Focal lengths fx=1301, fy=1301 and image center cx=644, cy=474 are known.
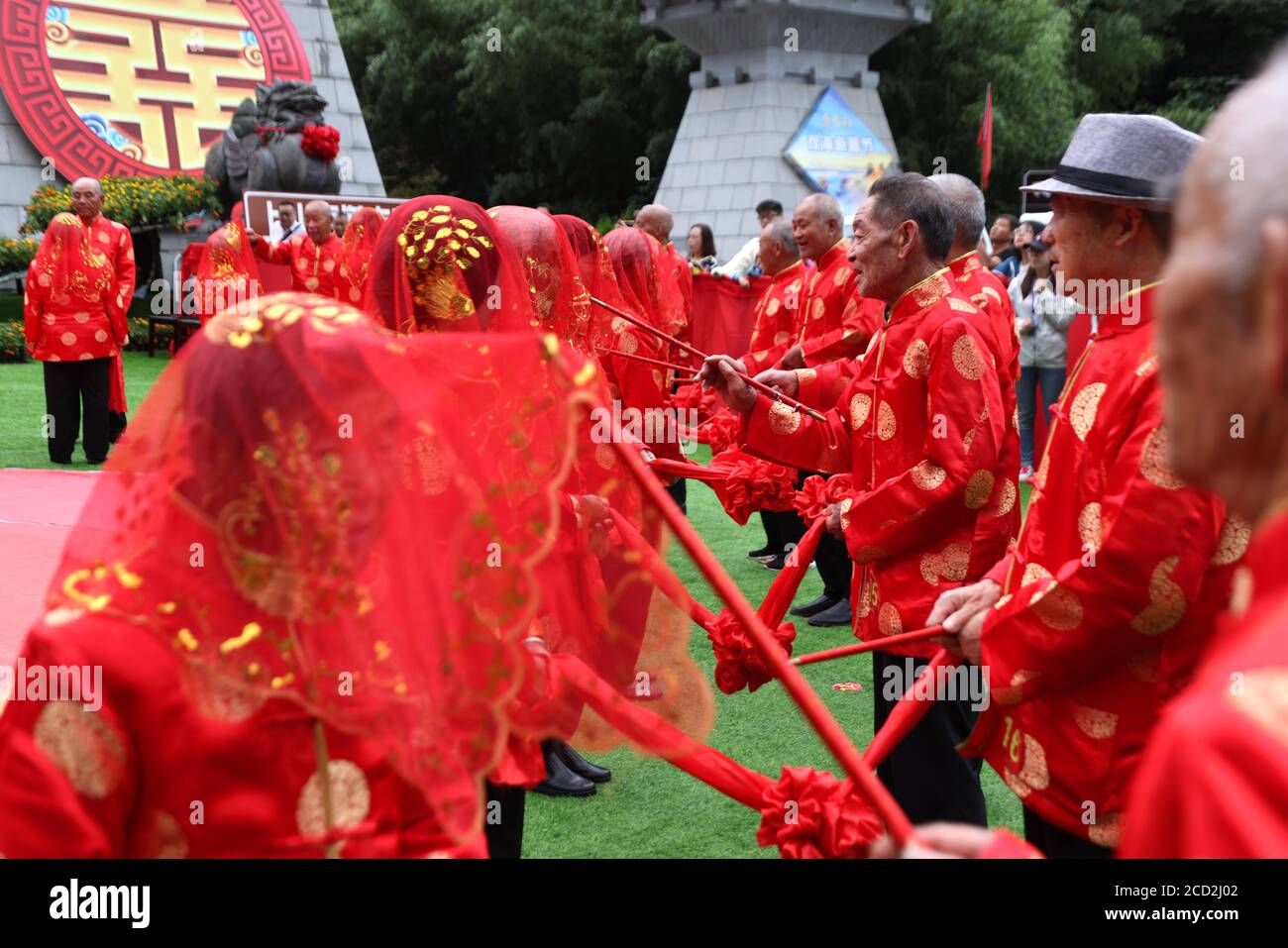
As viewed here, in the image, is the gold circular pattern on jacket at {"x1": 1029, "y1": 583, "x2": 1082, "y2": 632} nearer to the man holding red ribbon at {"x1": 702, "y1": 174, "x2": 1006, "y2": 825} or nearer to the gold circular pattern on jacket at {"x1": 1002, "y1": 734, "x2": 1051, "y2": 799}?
the gold circular pattern on jacket at {"x1": 1002, "y1": 734, "x2": 1051, "y2": 799}

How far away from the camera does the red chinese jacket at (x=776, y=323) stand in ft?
21.8

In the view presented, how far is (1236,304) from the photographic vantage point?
2.80 ft

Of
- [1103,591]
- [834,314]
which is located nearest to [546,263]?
[1103,591]

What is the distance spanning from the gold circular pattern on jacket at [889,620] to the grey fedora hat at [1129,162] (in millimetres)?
1244

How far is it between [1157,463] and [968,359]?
3.61ft

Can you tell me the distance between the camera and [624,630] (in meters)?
1.97

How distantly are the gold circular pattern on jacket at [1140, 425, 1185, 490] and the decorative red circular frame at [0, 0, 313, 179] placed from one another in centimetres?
1700

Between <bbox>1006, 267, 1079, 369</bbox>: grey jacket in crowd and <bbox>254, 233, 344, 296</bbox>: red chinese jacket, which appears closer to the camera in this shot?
<bbox>1006, 267, 1079, 369</bbox>: grey jacket in crowd

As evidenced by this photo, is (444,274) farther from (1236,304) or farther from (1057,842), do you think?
(1236,304)

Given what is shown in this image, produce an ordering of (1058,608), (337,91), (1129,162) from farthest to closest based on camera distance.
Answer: (337,91) < (1129,162) < (1058,608)

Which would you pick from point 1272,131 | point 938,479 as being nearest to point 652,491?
point 1272,131

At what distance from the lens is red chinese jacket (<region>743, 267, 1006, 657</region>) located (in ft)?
10.0

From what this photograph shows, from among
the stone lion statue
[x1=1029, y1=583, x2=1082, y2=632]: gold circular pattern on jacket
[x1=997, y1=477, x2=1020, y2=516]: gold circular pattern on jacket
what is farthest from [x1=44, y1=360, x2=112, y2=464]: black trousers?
[x1=1029, y1=583, x2=1082, y2=632]: gold circular pattern on jacket

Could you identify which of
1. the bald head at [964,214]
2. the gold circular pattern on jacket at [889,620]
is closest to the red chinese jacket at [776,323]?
the bald head at [964,214]
